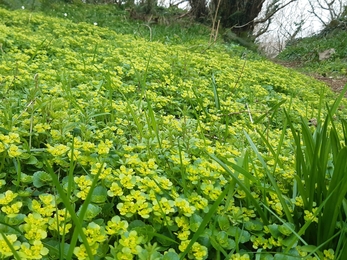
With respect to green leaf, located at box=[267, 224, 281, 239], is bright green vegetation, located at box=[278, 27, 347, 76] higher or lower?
higher

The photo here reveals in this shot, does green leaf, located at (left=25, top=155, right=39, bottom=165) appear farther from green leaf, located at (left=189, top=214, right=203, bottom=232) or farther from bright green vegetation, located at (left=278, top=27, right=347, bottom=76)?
bright green vegetation, located at (left=278, top=27, right=347, bottom=76)

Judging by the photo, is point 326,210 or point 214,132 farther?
point 214,132

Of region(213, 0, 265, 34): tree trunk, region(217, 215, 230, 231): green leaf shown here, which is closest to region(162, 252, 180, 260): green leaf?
region(217, 215, 230, 231): green leaf

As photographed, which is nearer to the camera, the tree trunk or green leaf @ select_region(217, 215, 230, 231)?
green leaf @ select_region(217, 215, 230, 231)

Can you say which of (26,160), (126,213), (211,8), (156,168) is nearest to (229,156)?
(156,168)

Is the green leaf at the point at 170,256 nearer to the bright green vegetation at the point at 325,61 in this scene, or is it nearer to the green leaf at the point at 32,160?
the green leaf at the point at 32,160

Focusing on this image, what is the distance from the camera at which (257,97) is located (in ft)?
12.1

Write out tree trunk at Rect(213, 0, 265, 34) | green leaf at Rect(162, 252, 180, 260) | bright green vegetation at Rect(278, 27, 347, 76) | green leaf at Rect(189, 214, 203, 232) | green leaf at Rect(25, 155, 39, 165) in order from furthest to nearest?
tree trunk at Rect(213, 0, 265, 34), bright green vegetation at Rect(278, 27, 347, 76), green leaf at Rect(25, 155, 39, 165), green leaf at Rect(189, 214, 203, 232), green leaf at Rect(162, 252, 180, 260)

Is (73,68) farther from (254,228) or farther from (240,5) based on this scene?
(240,5)

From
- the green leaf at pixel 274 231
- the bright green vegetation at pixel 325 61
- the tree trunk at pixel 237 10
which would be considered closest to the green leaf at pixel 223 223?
the green leaf at pixel 274 231

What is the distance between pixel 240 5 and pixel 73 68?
448 inches

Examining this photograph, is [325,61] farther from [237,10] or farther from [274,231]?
[274,231]

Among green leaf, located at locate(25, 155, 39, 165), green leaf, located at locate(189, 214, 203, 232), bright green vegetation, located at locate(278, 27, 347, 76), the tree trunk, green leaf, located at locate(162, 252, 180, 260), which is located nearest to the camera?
green leaf, located at locate(162, 252, 180, 260)

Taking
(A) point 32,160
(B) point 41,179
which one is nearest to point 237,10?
(A) point 32,160
